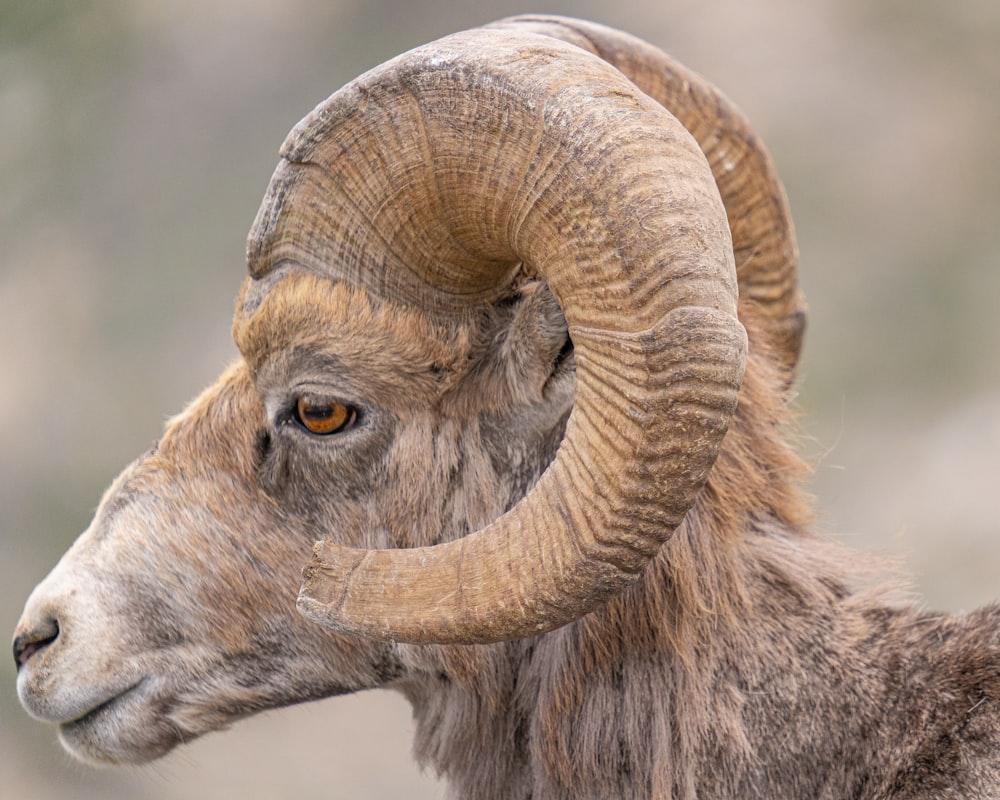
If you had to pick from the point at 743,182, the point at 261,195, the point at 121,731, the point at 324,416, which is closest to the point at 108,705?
the point at 121,731

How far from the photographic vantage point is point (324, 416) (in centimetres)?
359

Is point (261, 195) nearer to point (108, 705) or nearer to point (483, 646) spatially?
point (108, 705)

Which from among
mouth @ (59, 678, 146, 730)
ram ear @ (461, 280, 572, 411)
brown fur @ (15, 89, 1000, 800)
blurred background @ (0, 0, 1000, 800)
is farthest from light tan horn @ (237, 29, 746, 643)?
blurred background @ (0, 0, 1000, 800)

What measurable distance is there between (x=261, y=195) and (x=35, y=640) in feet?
33.4

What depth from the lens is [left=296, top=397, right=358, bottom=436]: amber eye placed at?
3564mm

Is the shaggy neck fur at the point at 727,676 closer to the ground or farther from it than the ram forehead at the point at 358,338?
closer to the ground

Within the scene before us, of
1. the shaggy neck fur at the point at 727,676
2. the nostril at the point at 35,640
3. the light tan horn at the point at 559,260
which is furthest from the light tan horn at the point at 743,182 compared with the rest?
the nostril at the point at 35,640

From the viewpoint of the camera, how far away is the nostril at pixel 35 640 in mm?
3735

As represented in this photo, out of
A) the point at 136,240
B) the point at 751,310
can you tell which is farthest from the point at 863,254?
the point at 751,310

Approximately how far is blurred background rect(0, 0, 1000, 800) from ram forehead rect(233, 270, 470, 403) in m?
6.77

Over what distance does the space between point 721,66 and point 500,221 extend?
1317cm

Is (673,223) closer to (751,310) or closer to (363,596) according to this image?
(363,596)

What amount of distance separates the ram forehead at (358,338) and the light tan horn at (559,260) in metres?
0.25

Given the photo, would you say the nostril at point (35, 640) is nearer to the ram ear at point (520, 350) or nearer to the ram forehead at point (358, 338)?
the ram forehead at point (358, 338)
